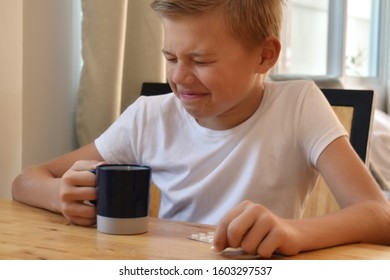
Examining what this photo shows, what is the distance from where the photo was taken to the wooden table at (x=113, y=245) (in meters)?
0.71

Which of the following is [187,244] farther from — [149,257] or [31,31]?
[31,31]

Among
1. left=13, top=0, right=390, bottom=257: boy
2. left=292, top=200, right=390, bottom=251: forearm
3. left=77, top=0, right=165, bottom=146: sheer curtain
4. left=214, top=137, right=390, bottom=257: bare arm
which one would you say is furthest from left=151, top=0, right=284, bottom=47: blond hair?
left=77, top=0, right=165, bottom=146: sheer curtain

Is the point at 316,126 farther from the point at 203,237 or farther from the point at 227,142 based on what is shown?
the point at 203,237

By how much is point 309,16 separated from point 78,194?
297 cm

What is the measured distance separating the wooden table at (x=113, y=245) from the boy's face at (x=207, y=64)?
0.21 meters

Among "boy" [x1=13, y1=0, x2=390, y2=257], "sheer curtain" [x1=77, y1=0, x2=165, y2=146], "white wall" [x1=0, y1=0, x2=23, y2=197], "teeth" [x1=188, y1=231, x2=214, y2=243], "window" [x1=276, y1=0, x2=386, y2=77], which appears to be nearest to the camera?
"teeth" [x1=188, y1=231, x2=214, y2=243]

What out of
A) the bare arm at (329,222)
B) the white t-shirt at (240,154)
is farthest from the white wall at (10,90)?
the bare arm at (329,222)

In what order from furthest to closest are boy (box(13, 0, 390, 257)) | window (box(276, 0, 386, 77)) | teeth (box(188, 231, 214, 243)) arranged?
→ window (box(276, 0, 386, 77)) → boy (box(13, 0, 390, 257)) → teeth (box(188, 231, 214, 243))

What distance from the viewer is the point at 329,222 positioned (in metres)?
0.79

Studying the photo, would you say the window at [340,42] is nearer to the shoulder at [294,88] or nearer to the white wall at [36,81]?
the white wall at [36,81]

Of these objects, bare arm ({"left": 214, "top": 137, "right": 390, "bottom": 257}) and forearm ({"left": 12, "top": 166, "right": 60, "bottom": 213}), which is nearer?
bare arm ({"left": 214, "top": 137, "right": 390, "bottom": 257})

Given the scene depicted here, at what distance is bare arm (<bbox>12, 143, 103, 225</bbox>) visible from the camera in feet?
2.87

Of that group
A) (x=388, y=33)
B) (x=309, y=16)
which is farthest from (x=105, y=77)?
(x=388, y=33)

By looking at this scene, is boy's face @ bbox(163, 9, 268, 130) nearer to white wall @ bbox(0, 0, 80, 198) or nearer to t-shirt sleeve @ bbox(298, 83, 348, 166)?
t-shirt sleeve @ bbox(298, 83, 348, 166)
